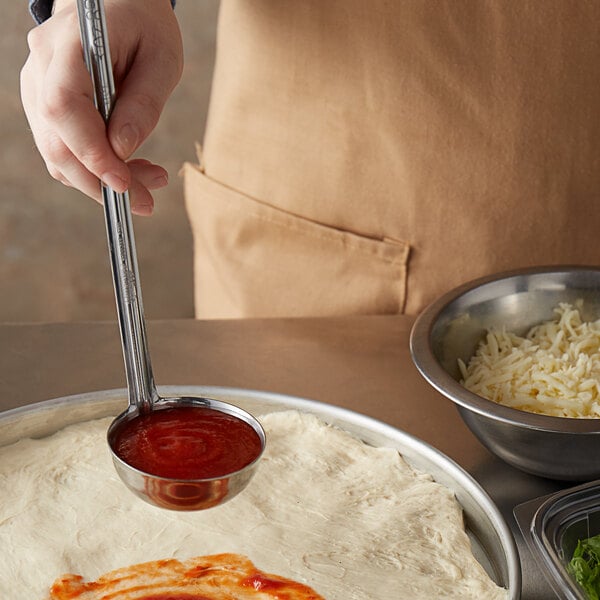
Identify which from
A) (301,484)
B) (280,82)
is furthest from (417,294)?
(301,484)

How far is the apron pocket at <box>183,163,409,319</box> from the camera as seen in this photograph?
1474 millimetres

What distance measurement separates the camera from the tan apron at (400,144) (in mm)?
1335

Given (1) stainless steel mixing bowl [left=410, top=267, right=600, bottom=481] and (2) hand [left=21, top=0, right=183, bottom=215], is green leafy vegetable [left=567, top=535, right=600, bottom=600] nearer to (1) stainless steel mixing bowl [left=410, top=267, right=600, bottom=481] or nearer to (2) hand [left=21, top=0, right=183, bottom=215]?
(1) stainless steel mixing bowl [left=410, top=267, right=600, bottom=481]

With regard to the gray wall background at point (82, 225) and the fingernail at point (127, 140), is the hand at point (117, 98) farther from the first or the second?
the gray wall background at point (82, 225)

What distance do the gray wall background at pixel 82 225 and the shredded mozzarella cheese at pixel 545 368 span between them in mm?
1832

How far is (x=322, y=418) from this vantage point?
113 centimetres

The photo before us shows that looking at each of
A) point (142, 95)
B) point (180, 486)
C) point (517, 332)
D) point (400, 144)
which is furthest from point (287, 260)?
point (180, 486)

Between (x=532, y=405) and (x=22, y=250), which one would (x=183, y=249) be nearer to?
(x=22, y=250)

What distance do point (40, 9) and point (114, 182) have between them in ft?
2.01

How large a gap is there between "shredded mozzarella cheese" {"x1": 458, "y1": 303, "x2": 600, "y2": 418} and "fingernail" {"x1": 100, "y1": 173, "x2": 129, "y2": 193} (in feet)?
1.66

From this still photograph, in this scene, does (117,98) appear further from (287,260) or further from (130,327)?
(287,260)

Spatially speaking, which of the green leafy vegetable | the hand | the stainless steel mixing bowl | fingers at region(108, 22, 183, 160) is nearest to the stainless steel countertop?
the stainless steel mixing bowl

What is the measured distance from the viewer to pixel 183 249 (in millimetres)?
→ 2912

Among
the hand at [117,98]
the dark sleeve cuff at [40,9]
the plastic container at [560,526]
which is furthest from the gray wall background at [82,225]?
the plastic container at [560,526]
